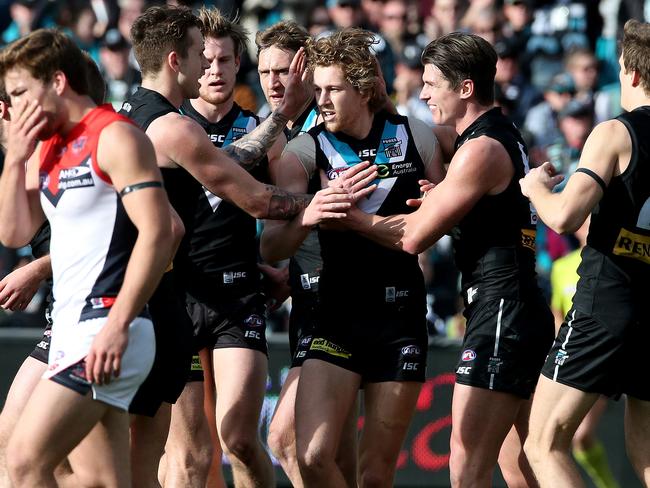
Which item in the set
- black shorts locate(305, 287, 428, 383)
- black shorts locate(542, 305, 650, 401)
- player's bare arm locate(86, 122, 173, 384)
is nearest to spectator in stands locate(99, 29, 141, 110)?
black shorts locate(305, 287, 428, 383)

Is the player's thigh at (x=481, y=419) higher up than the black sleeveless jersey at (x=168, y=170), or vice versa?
the black sleeveless jersey at (x=168, y=170)

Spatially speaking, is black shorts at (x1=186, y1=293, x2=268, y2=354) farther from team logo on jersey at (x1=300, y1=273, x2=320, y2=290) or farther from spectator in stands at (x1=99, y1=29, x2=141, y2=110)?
spectator in stands at (x1=99, y1=29, x2=141, y2=110)

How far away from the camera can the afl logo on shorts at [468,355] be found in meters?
6.37

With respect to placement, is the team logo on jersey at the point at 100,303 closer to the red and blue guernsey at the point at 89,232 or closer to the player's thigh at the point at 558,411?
the red and blue guernsey at the point at 89,232

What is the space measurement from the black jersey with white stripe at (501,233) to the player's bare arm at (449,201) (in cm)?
9

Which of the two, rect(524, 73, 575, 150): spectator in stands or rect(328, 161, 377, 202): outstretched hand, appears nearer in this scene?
rect(328, 161, 377, 202): outstretched hand

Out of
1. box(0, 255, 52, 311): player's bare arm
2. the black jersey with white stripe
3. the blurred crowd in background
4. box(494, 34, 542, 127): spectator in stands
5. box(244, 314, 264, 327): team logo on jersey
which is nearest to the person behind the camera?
the black jersey with white stripe

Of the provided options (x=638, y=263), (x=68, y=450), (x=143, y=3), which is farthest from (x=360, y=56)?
(x=143, y=3)

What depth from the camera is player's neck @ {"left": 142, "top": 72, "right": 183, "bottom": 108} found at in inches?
259

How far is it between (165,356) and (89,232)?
38.2 inches

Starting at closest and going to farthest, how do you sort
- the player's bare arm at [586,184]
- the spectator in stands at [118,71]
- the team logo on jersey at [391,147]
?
the player's bare arm at [586,184] → the team logo on jersey at [391,147] → the spectator in stands at [118,71]

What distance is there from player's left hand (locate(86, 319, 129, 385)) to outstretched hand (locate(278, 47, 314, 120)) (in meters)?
2.50

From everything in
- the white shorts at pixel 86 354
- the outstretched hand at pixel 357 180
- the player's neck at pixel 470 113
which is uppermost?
the player's neck at pixel 470 113

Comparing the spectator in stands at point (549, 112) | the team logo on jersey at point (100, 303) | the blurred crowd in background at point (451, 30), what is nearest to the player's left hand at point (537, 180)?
the team logo on jersey at point (100, 303)
